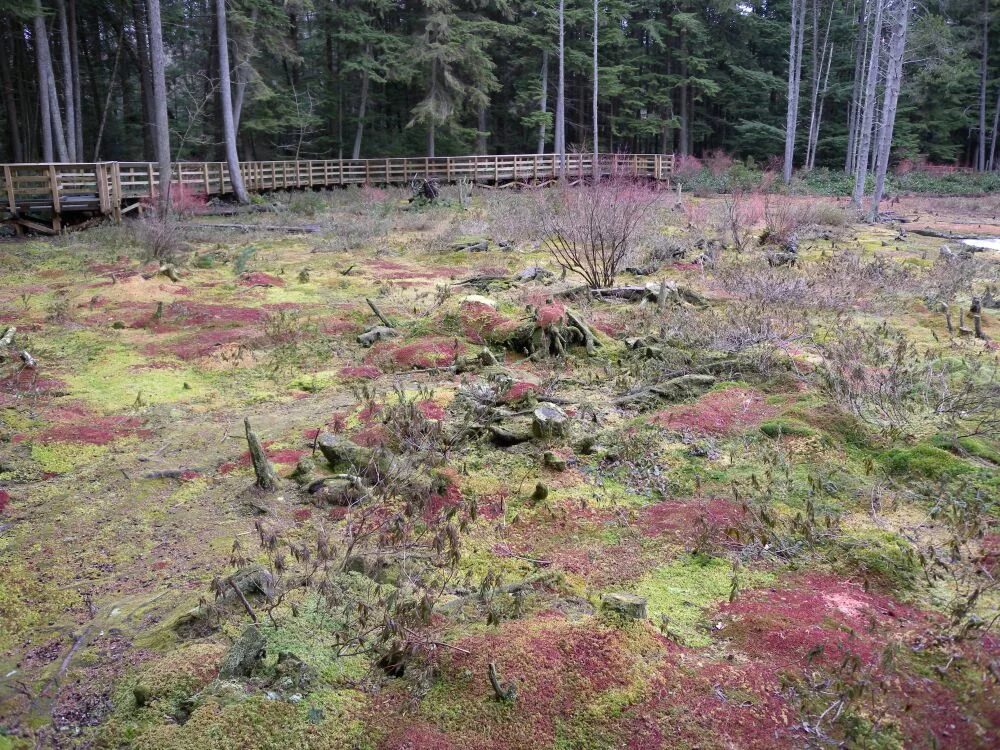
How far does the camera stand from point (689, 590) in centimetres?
426

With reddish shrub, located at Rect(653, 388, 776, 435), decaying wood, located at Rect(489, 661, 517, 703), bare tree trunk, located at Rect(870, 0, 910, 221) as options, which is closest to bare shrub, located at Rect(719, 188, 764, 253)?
bare tree trunk, located at Rect(870, 0, 910, 221)

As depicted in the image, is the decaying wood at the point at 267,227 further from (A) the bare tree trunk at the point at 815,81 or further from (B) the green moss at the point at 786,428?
(A) the bare tree trunk at the point at 815,81

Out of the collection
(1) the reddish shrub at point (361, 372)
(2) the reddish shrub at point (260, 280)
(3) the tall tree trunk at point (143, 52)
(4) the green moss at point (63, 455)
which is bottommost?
(4) the green moss at point (63, 455)

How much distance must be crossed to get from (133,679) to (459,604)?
1583mm

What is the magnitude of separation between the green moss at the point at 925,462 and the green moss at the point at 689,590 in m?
1.91

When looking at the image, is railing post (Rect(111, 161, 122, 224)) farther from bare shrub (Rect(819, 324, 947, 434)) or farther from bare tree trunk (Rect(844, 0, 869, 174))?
bare tree trunk (Rect(844, 0, 869, 174))

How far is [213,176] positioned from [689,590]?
2591 centimetres

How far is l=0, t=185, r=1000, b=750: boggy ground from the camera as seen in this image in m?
3.25

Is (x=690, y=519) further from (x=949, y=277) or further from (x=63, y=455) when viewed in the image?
(x=949, y=277)

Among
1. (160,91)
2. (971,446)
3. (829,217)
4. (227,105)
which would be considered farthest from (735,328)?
(227,105)

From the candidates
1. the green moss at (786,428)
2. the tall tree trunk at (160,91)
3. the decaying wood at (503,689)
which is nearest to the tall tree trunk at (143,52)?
the tall tree trunk at (160,91)

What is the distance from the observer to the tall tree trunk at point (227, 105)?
24484 millimetres

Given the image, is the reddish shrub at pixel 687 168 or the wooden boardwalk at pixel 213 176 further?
the reddish shrub at pixel 687 168

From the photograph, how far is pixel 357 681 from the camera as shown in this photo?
3.44 meters
